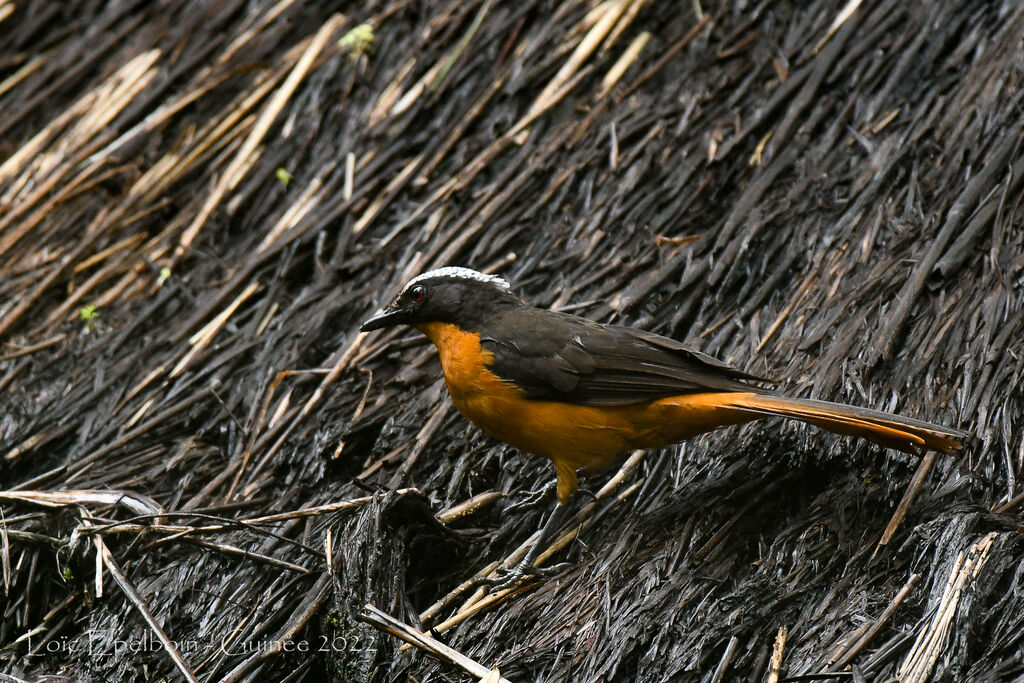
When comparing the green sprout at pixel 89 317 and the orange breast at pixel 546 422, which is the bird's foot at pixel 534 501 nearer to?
the orange breast at pixel 546 422

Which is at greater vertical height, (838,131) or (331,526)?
(838,131)

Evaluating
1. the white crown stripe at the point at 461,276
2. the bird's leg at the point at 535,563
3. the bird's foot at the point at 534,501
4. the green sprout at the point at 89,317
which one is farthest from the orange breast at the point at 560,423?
the green sprout at the point at 89,317

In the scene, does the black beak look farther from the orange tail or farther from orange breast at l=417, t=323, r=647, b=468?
the orange tail

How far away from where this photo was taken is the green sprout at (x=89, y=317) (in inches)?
254

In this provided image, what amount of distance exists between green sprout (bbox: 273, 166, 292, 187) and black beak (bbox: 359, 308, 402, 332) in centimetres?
170

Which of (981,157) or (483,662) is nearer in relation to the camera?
(483,662)

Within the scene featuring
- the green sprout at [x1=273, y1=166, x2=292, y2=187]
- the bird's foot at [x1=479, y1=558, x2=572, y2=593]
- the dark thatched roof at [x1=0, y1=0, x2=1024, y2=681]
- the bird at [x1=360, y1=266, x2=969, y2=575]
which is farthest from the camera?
the green sprout at [x1=273, y1=166, x2=292, y2=187]

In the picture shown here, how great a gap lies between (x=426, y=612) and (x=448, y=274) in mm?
1829

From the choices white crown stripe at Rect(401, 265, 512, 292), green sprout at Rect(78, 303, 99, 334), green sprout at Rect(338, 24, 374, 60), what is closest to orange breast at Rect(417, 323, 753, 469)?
white crown stripe at Rect(401, 265, 512, 292)

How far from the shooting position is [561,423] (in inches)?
205

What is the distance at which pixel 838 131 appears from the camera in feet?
19.1

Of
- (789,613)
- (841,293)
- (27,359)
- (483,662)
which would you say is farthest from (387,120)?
(789,613)

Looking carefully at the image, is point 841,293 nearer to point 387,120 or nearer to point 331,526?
point 331,526

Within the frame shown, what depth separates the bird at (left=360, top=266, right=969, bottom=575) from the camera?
4910 mm
